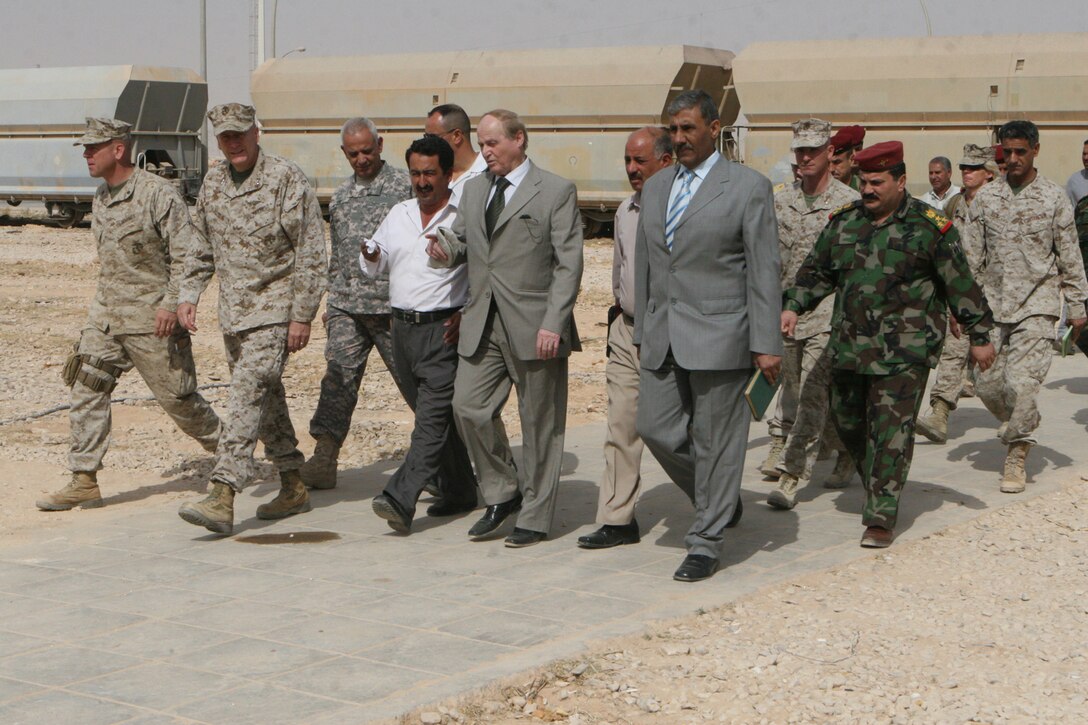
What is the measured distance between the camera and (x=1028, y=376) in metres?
7.74

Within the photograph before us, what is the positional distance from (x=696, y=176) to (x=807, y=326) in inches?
71.4

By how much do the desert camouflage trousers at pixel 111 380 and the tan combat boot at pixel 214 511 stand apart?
90cm

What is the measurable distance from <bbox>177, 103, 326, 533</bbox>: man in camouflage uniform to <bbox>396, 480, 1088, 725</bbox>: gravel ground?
2.47 m

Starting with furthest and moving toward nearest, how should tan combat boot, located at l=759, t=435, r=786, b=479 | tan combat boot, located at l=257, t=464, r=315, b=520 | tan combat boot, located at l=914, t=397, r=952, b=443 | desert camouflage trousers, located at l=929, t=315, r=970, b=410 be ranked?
desert camouflage trousers, located at l=929, t=315, r=970, b=410, tan combat boot, located at l=914, t=397, r=952, b=443, tan combat boot, located at l=759, t=435, r=786, b=479, tan combat boot, located at l=257, t=464, r=315, b=520

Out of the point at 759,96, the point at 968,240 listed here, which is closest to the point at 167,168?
the point at 759,96

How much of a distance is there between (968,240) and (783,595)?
11.6 feet

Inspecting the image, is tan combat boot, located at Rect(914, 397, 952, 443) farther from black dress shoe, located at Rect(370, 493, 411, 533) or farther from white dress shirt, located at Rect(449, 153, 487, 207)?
black dress shoe, located at Rect(370, 493, 411, 533)

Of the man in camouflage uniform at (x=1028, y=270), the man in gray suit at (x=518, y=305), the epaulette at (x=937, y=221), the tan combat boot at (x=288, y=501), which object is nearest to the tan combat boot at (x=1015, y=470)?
the man in camouflage uniform at (x=1028, y=270)

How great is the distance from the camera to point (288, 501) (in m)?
6.91

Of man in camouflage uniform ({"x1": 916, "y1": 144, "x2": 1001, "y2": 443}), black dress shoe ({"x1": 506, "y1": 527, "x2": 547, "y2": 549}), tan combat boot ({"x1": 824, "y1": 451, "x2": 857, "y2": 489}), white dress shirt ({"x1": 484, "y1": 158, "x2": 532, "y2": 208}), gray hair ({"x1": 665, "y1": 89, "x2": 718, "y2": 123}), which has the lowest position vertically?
black dress shoe ({"x1": 506, "y1": 527, "x2": 547, "y2": 549})

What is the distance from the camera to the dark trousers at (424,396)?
6.34 m

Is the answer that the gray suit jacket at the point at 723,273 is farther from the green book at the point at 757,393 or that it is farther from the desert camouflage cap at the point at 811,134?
the desert camouflage cap at the point at 811,134

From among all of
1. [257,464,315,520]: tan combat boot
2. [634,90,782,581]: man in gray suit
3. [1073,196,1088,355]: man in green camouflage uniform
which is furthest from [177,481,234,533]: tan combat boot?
[1073,196,1088,355]: man in green camouflage uniform

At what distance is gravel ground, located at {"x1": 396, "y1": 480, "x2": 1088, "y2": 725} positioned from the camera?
4289 millimetres
